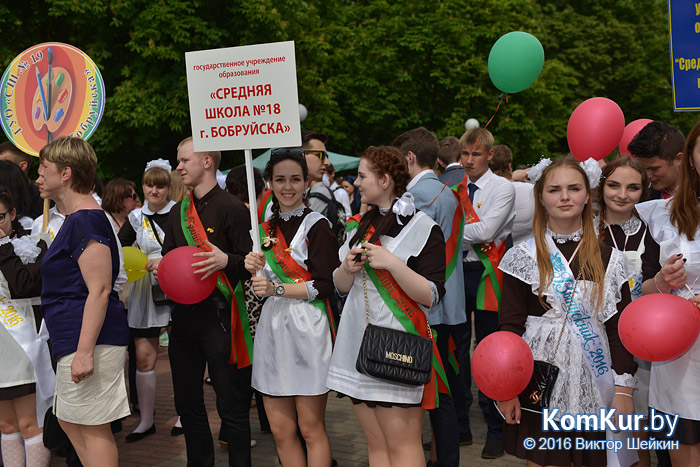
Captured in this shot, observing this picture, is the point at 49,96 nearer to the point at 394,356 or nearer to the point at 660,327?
the point at 394,356

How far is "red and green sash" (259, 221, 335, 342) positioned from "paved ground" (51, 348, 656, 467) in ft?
5.13

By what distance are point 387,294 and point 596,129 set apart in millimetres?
2162

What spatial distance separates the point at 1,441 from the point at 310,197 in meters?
2.91

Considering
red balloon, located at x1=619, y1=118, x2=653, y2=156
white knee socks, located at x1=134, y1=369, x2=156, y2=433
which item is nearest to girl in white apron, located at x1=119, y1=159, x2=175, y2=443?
white knee socks, located at x1=134, y1=369, x2=156, y2=433

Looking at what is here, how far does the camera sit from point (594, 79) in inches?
1211

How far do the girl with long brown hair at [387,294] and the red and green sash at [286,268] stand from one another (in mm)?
474

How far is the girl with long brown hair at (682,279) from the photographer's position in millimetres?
3168

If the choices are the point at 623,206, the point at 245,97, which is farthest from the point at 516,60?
the point at 245,97

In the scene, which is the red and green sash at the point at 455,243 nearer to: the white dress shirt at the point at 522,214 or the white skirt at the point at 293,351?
the white dress shirt at the point at 522,214

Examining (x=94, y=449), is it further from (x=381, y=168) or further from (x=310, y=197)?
(x=310, y=197)

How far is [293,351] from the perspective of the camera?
4.23 metres

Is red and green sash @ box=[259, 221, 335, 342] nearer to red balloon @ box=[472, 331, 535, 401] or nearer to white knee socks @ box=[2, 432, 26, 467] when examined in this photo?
red balloon @ box=[472, 331, 535, 401]

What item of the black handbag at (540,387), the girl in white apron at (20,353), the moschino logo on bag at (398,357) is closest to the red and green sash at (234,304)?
the girl in white apron at (20,353)

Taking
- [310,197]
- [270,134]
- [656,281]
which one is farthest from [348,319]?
[310,197]
